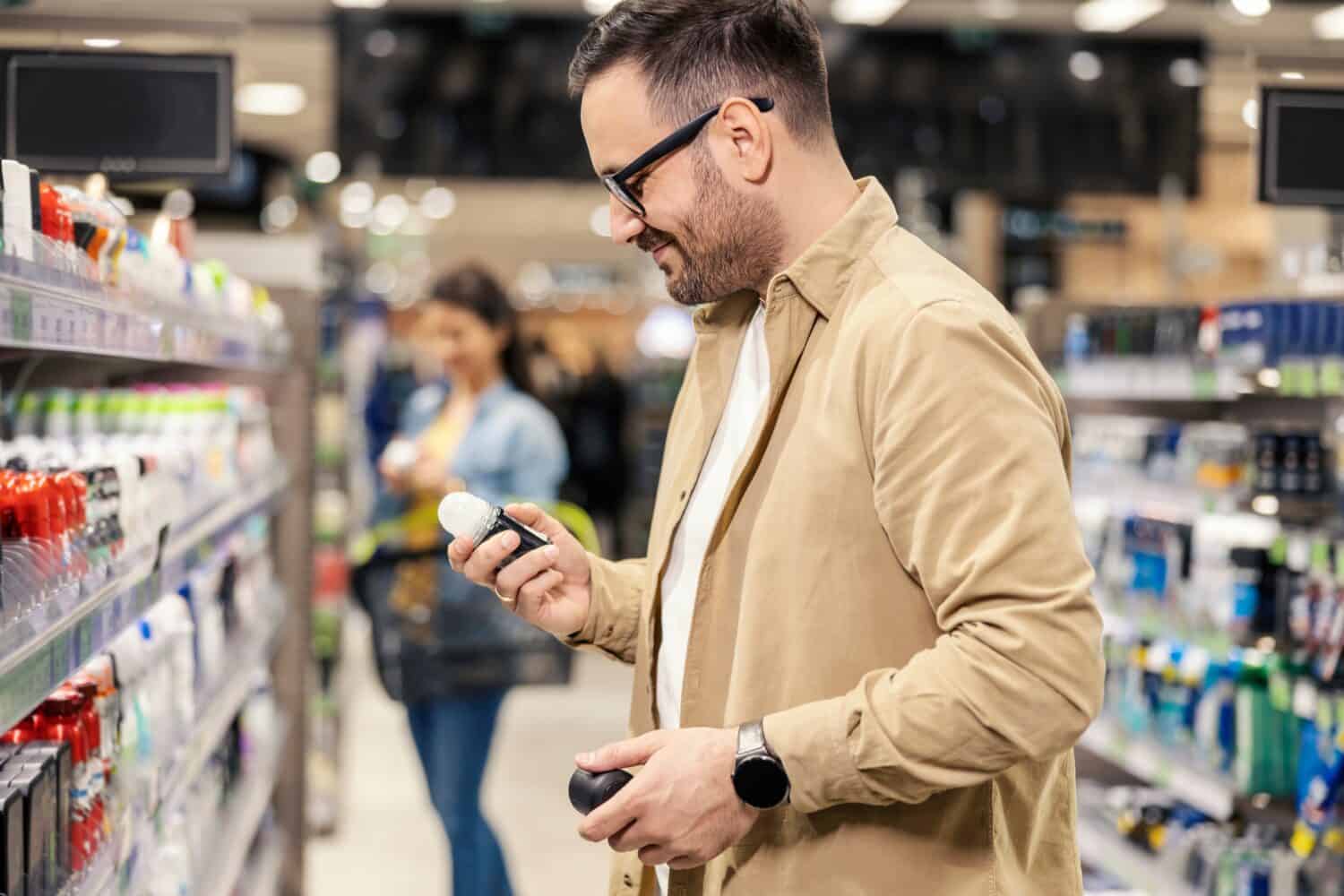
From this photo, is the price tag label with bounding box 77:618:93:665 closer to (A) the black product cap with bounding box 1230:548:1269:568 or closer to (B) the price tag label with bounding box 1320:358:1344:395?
(B) the price tag label with bounding box 1320:358:1344:395

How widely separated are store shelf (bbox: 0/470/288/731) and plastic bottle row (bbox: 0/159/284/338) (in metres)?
0.38

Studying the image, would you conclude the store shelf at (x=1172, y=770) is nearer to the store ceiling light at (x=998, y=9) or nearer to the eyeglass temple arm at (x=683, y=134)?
the eyeglass temple arm at (x=683, y=134)

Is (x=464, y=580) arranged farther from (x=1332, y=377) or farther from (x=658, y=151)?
(x=658, y=151)

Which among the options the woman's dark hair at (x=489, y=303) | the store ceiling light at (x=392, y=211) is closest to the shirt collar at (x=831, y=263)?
the woman's dark hair at (x=489, y=303)

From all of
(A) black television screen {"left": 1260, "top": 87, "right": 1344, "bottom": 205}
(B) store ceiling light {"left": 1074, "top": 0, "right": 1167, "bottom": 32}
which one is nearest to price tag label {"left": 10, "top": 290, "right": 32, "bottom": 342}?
(A) black television screen {"left": 1260, "top": 87, "right": 1344, "bottom": 205}

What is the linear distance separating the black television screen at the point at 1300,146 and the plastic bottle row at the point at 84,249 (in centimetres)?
229

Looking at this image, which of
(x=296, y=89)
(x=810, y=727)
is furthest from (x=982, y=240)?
(x=810, y=727)

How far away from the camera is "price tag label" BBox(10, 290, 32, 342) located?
163 centimetres

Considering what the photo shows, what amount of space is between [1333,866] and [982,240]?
9320 mm

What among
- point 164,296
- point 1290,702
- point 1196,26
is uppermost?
point 1196,26

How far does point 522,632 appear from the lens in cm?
415

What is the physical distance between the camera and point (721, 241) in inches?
Answer: 71.8

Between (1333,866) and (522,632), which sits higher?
(522,632)

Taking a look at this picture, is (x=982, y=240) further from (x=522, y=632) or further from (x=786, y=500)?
(x=786, y=500)
